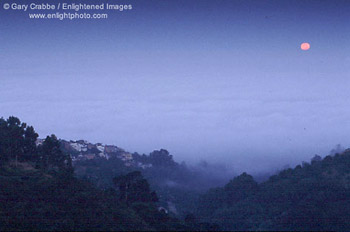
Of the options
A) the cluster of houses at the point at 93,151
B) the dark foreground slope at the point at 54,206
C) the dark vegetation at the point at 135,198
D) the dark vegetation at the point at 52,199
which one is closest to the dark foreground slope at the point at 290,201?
the dark vegetation at the point at 135,198

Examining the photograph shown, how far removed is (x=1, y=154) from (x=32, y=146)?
4.64 metres

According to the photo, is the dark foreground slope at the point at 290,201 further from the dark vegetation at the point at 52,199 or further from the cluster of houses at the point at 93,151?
the cluster of houses at the point at 93,151

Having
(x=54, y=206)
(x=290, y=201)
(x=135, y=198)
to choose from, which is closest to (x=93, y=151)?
(x=135, y=198)

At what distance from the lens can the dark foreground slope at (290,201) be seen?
3100 cm

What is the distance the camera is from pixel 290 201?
39.9 metres

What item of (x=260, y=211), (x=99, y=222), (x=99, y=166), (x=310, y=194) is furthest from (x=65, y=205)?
(x=99, y=166)

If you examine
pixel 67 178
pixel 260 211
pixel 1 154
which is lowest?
pixel 260 211

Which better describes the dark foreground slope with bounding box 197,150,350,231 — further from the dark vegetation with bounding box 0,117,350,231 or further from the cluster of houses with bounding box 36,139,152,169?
the cluster of houses with bounding box 36,139,152,169

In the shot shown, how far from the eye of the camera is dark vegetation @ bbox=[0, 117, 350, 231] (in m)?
22.7

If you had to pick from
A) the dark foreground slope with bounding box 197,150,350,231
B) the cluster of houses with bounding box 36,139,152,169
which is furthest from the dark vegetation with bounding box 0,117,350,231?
the cluster of houses with bounding box 36,139,152,169

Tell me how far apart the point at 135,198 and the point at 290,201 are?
1911 cm

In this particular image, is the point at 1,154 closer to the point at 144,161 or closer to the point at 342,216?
the point at 342,216

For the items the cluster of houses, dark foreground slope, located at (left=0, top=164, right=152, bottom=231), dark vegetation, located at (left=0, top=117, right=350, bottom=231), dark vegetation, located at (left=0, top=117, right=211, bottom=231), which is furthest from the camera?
the cluster of houses

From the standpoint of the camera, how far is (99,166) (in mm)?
67312
